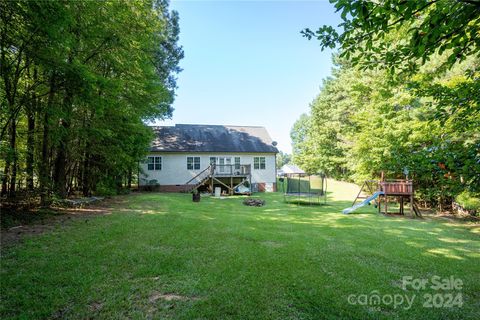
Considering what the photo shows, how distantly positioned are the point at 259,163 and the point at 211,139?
212 inches

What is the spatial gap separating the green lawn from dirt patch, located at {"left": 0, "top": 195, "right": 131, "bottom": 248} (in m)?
0.56

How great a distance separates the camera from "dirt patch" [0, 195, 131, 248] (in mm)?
5576

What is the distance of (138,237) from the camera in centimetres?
570

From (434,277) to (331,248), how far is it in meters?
1.80

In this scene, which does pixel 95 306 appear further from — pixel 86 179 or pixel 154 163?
pixel 154 163

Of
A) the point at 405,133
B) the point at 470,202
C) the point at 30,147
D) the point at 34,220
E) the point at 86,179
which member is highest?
the point at 405,133

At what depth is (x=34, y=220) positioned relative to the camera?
23.3ft

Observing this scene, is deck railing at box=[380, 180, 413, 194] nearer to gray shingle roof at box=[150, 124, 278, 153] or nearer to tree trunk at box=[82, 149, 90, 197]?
gray shingle roof at box=[150, 124, 278, 153]

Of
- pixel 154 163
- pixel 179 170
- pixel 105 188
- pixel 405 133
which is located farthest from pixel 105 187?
pixel 405 133

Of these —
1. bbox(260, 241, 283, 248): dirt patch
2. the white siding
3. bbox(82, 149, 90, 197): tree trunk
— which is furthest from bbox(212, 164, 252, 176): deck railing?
bbox(260, 241, 283, 248): dirt patch

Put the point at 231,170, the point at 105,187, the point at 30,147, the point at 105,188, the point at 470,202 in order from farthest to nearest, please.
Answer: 1. the point at 231,170
2. the point at 105,187
3. the point at 105,188
4. the point at 470,202
5. the point at 30,147

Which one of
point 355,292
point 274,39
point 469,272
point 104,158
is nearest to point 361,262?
point 355,292

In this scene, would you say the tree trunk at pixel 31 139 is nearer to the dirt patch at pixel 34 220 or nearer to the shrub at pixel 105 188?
the dirt patch at pixel 34 220

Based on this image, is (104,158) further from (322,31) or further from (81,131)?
(322,31)
